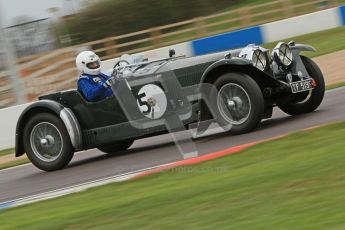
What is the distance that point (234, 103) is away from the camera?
873 cm

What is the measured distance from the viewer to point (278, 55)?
9203 mm

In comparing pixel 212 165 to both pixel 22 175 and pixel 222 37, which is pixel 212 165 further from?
pixel 222 37

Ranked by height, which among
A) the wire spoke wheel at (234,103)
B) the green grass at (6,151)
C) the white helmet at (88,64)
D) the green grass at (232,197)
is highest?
the white helmet at (88,64)

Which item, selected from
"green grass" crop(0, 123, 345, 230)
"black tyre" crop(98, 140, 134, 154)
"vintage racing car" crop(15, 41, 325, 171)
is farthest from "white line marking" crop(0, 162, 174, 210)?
"black tyre" crop(98, 140, 134, 154)

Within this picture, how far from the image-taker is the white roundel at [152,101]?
905 centimetres

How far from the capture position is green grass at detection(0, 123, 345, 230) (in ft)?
16.3

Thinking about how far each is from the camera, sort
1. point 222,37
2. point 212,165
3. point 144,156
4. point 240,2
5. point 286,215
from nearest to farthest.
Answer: point 286,215, point 212,165, point 144,156, point 222,37, point 240,2

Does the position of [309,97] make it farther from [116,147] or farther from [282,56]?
[116,147]

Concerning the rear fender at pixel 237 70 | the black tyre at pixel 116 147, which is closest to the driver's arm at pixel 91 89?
the black tyre at pixel 116 147

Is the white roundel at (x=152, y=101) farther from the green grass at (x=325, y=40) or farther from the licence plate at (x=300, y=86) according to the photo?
the green grass at (x=325, y=40)

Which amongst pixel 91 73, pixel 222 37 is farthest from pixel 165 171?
pixel 222 37

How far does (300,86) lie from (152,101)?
1912mm

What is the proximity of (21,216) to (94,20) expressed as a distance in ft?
88.4

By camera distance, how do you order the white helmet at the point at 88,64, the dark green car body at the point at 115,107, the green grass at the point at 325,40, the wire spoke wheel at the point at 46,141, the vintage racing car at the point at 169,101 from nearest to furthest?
the vintage racing car at the point at 169,101 → the dark green car body at the point at 115,107 → the white helmet at the point at 88,64 → the wire spoke wheel at the point at 46,141 → the green grass at the point at 325,40
